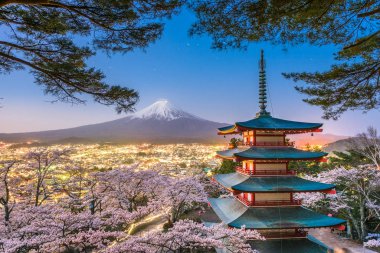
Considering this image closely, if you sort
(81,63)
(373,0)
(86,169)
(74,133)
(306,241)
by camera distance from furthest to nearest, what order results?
(74,133) → (86,169) → (306,241) → (81,63) → (373,0)

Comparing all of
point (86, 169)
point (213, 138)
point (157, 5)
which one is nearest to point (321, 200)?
point (86, 169)

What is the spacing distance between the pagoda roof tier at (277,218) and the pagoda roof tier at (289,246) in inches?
33.8

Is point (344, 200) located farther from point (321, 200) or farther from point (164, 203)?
point (164, 203)

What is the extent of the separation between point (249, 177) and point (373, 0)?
803cm

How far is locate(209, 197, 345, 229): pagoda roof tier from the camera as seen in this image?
10.0 meters

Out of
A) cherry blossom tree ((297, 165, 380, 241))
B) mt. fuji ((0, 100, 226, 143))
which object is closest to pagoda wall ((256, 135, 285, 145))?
cherry blossom tree ((297, 165, 380, 241))

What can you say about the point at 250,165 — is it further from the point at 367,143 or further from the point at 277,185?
the point at 367,143

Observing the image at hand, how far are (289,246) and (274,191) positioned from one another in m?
2.10

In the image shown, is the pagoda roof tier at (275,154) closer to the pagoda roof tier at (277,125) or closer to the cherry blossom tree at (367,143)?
the pagoda roof tier at (277,125)

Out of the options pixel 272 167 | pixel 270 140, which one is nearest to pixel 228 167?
pixel 270 140

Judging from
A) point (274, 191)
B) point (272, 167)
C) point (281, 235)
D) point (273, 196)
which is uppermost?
point (272, 167)

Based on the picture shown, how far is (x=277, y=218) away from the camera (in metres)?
10.4

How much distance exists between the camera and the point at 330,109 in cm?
644

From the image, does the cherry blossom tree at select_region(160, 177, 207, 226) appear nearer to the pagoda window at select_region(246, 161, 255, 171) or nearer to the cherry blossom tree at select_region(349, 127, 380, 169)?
the pagoda window at select_region(246, 161, 255, 171)
